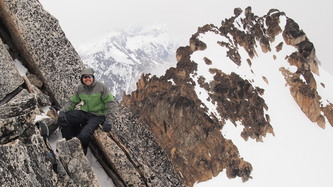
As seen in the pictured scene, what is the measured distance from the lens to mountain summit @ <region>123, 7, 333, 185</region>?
81438mm

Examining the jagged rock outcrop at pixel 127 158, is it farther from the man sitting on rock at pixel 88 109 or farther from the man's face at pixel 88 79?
the man's face at pixel 88 79

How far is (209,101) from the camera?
87.6 m

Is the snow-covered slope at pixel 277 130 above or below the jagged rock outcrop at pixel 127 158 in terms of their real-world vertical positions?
above

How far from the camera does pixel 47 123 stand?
35.7 ft

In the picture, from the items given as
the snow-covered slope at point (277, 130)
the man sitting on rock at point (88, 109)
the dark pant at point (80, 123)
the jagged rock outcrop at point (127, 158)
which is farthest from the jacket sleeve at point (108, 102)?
the snow-covered slope at point (277, 130)

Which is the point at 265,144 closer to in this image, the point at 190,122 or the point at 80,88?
the point at 190,122

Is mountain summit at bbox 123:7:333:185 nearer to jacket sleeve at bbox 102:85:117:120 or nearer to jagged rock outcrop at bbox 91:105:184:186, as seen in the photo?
jagged rock outcrop at bbox 91:105:184:186

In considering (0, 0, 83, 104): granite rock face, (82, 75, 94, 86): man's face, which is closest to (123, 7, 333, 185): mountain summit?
(0, 0, 83, 104): granite rock face

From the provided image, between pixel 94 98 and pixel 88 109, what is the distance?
0.43 metres

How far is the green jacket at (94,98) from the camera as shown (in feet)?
37.7

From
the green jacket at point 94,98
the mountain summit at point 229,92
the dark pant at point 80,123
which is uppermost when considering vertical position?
the mountain summit at point 229,92

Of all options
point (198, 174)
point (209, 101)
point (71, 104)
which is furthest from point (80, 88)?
point (209, 101)

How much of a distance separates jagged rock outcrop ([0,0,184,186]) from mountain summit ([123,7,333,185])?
66819 millimetres

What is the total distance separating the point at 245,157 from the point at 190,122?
15.0m
